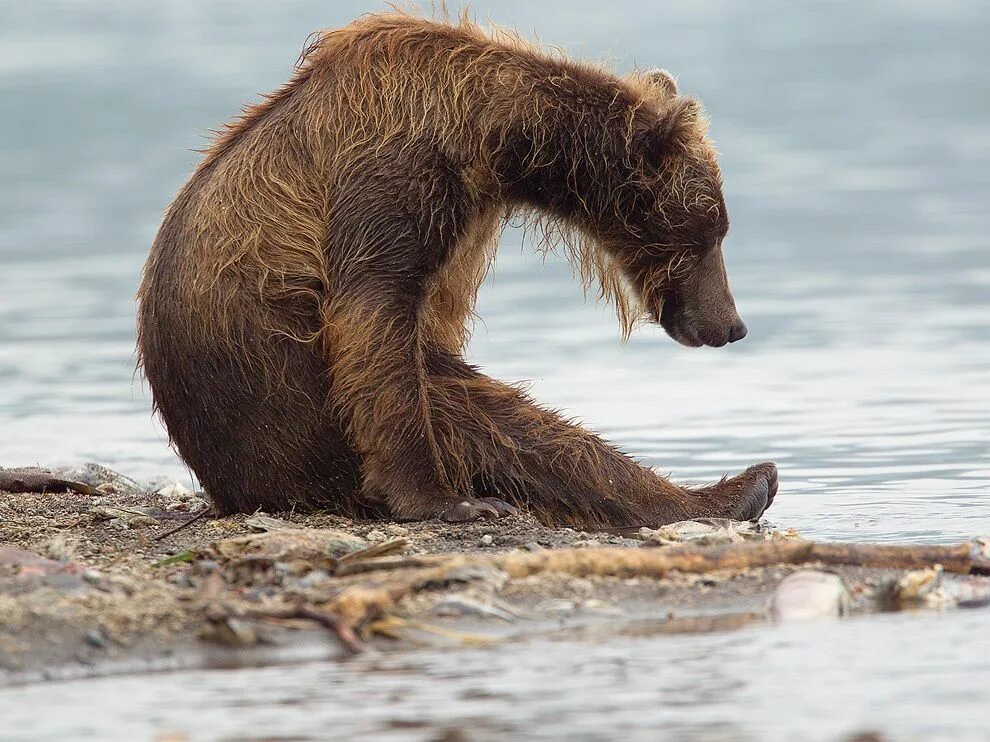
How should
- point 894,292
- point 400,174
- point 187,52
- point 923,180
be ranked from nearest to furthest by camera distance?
point 400,174 → point 894,292 → point 923,180 → point 187,52

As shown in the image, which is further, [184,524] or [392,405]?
[184,524]

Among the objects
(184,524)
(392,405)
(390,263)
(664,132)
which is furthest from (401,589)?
(664,132)

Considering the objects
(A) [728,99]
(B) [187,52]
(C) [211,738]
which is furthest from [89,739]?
(B) [187,52]

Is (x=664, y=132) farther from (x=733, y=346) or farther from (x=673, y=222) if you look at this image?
(x=733, y=346)

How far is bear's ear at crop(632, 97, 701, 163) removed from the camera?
835cm

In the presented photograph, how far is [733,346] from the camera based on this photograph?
56.8 feet

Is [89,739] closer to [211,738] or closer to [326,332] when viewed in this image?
[211,738]

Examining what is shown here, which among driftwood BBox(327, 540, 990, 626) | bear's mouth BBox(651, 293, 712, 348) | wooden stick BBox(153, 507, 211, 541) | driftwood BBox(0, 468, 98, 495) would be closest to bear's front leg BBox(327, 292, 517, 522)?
wooden stick BBox(153, 507, 211, 541)

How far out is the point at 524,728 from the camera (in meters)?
4.78

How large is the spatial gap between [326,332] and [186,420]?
726 millimetres

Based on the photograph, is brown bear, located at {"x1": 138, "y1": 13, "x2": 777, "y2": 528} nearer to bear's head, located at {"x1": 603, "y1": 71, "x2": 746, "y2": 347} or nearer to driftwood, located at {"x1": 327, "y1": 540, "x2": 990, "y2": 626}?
bear's head, located at {"x1": 603, "y1": 71, "x2": 746, "y2": 347}

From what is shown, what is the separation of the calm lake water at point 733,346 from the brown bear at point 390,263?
4.95ft

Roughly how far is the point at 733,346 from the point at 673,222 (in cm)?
883

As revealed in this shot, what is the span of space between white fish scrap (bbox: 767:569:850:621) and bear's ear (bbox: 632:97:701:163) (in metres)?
2.61
